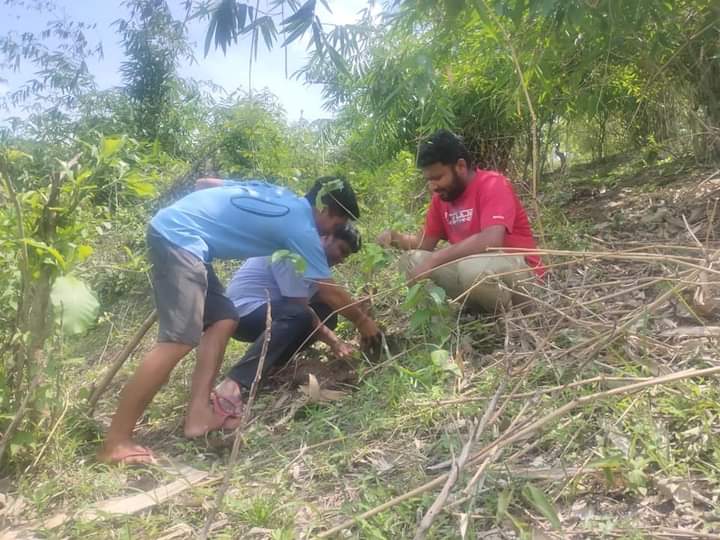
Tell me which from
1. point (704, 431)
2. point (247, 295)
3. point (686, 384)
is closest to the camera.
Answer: point (704, 431)

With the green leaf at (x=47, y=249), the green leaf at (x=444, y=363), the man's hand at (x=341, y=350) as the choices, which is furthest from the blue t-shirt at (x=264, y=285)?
the green leaf at (x=47, y=249)

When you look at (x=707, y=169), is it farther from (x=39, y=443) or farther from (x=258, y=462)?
(x=39, y=443)

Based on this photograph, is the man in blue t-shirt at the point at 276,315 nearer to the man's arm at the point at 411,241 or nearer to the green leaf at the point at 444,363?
the man's arm at the point at 411,241

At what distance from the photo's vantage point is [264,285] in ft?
9.83

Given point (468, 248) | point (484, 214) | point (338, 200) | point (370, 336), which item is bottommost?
point (370, 336)

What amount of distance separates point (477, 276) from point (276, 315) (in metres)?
0.93

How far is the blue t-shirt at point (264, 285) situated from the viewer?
9.00 feet

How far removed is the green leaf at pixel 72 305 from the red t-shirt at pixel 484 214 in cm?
168

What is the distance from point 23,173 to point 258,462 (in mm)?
1427

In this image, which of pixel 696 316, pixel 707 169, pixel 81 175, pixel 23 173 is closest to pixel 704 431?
pixel 696 316

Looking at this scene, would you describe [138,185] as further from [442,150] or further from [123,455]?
[442,150]

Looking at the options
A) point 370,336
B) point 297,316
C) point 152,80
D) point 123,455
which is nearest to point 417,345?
point 370,336

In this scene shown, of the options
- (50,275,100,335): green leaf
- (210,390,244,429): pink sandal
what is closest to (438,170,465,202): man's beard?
(210,390,244,429): pink sandal

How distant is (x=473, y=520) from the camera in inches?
60.1
